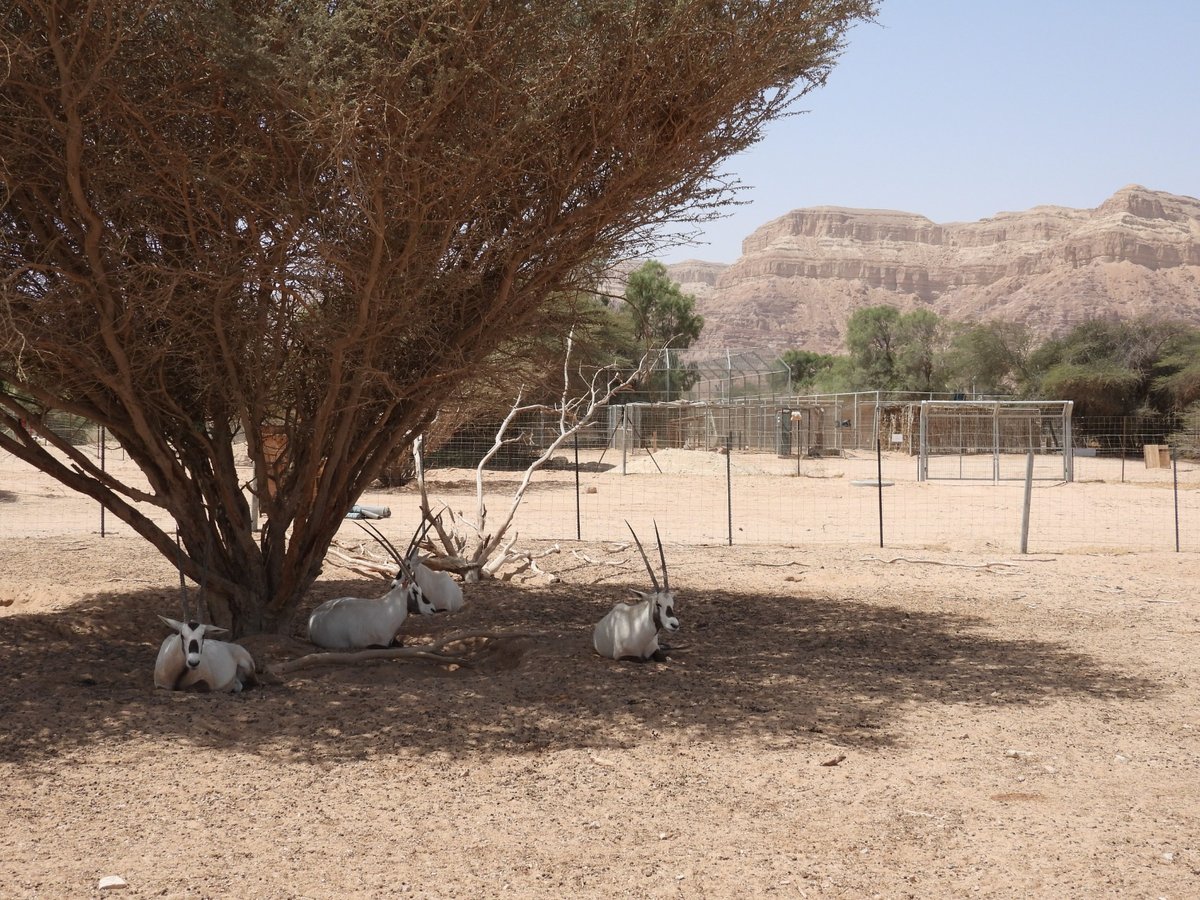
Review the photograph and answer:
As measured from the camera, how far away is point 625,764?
5.88 meters

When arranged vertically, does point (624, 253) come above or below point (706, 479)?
above

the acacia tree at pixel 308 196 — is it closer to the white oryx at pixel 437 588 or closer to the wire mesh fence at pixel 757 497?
the white oryx at pixel 437 588

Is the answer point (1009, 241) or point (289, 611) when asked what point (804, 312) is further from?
point (289, 611)

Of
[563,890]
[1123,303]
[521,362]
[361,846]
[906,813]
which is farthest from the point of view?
[1123,303]

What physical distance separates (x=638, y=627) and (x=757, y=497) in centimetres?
1845

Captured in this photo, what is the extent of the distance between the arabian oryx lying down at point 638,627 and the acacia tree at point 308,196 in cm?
208

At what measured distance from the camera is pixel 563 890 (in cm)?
434

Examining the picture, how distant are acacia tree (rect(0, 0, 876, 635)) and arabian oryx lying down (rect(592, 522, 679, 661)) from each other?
2079mm

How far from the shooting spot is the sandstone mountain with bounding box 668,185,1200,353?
5305 inches

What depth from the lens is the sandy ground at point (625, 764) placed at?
14.8 ft

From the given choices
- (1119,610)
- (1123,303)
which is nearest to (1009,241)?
(1123,303)

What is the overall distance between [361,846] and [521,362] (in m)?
5.71

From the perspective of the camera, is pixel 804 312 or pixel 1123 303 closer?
pixel 1123 303

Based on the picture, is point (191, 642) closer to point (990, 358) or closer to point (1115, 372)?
point (1115, 372)
